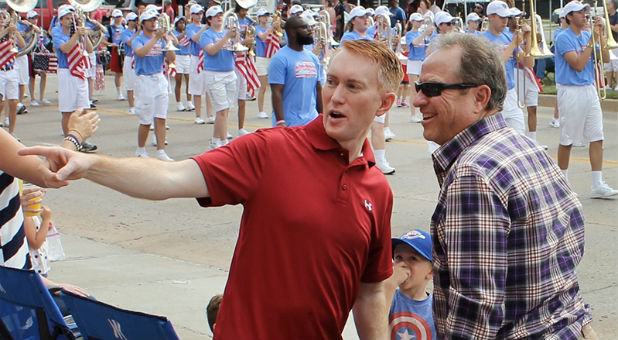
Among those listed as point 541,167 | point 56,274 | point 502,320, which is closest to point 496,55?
point 541,167

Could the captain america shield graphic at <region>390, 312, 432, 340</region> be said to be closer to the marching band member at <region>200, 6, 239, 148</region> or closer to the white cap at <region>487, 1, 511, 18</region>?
the white cap at <region>487, 1, 511, 18</region>

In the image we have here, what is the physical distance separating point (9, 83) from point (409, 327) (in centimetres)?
1282

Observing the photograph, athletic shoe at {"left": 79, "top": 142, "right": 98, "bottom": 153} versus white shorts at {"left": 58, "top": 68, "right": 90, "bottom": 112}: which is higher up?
white shorts at {"left": 58, "top": 68, "right": 90, "bottom": 112}

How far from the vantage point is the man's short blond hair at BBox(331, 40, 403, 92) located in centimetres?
312

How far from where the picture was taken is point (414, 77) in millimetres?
17812

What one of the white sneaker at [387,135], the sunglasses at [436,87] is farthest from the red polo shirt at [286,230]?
the white sneaker at [387,135]

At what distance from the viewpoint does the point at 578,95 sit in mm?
10180

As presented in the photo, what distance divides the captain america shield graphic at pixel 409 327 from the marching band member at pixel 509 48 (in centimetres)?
707

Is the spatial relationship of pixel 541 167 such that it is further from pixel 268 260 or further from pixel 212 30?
pixel 212 30

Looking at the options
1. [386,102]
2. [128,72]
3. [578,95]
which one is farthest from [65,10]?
[386,102]

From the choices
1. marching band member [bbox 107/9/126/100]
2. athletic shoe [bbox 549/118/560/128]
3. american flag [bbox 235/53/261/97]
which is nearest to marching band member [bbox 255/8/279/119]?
american flag [bbox 235/53/261/97]

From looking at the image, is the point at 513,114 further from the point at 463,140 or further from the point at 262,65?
the point at 262,65

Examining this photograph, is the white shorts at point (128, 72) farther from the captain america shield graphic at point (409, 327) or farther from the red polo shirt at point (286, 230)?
the red polo shirt at point (286, 230)

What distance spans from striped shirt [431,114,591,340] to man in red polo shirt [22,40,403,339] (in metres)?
0.31
